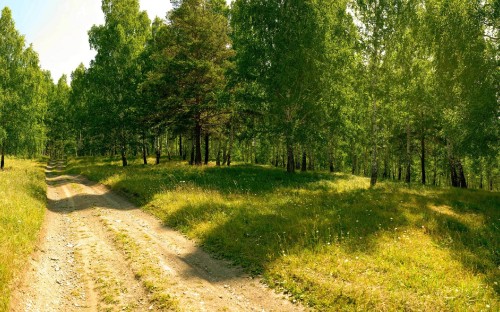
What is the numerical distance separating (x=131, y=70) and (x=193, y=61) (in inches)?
432

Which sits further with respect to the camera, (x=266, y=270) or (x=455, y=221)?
(x=455, y=221)

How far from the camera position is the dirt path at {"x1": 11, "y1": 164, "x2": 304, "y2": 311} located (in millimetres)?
7188

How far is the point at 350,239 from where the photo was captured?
34.3ft

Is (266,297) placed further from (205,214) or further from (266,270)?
(205,214)

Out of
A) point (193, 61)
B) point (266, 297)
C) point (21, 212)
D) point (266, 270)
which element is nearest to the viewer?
point (266, 297)

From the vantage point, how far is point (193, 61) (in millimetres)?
27266

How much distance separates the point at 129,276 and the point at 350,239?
7.06 metres

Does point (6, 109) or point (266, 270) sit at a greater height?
point (6, 109)

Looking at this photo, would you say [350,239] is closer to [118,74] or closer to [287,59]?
[287,59]

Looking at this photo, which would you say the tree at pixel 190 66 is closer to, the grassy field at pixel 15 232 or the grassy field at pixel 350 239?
the grassy field at pixel 350 239

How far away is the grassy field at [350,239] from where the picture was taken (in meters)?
7.35

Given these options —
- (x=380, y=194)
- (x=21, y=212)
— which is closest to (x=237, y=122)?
A: (x=380, y=194)

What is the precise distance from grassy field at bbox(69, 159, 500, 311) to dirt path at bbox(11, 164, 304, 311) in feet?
2.68

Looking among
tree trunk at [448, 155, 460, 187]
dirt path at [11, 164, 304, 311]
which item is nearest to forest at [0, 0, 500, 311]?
dirt path at [11, 164, 304, 311]
